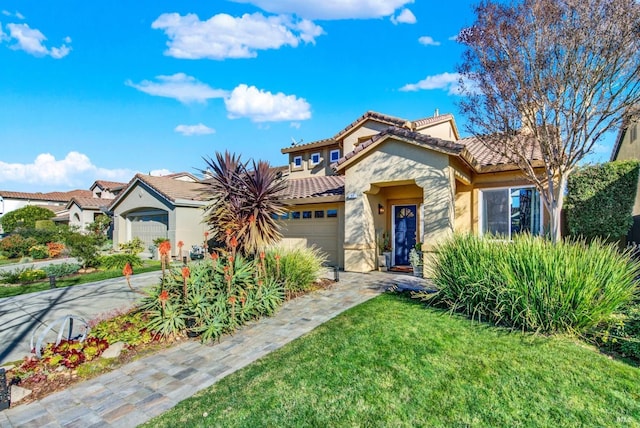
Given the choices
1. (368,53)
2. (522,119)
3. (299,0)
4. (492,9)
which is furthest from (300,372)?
(368,53)

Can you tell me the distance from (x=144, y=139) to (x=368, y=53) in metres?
14.8

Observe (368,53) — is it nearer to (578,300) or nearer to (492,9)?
(492,9)

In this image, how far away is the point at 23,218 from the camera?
29.3 m

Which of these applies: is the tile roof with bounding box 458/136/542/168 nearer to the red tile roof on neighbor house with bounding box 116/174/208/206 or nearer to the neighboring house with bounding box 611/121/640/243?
the neighboring house with bounding box 611/121/640/243

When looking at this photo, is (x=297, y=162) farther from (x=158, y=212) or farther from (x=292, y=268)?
(x=292, y=268)

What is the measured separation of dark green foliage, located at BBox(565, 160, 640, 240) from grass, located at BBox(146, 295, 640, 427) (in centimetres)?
738

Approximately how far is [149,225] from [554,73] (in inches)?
888

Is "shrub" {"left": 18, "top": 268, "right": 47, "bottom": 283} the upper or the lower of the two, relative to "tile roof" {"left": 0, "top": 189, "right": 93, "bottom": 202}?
lower

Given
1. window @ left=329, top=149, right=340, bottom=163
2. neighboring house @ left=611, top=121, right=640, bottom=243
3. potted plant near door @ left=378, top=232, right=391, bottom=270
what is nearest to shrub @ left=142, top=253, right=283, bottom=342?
potted plant near door @ left=378, top=232, right=391, bottom=270

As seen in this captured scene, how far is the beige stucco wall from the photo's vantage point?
34.5ft

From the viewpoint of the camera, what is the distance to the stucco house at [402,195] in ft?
35.1

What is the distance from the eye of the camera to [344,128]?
56.0 ft

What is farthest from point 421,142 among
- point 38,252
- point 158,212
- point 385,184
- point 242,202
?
point 38,252

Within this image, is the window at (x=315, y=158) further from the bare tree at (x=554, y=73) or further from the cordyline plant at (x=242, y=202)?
the bare tree at (x=554, y=73)
